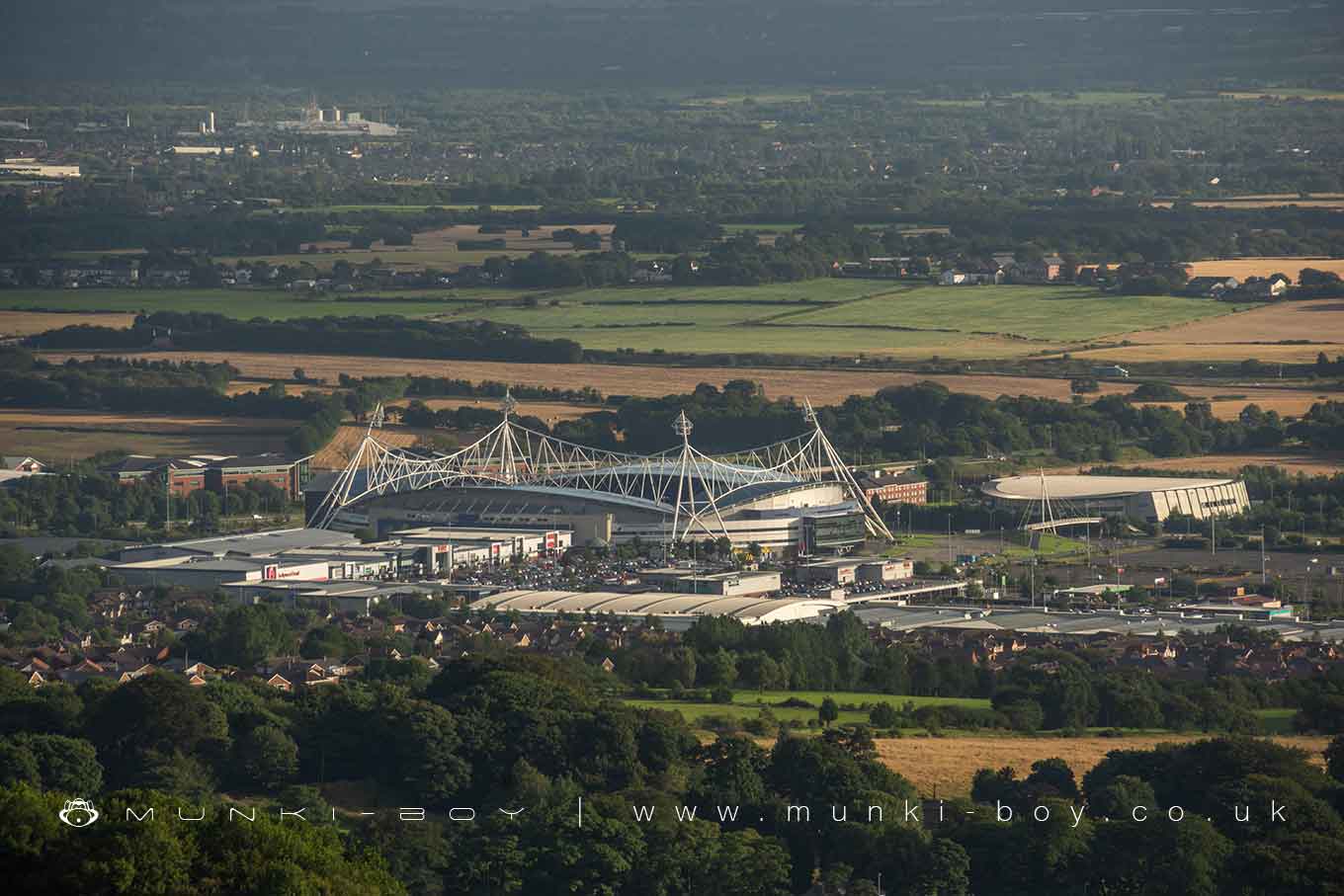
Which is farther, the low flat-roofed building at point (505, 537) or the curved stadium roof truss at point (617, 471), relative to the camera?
the curved stadium roof truss at point (617, 471)

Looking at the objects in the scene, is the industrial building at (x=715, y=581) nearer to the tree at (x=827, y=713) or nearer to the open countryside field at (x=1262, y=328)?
→ the tree at (x=827, y=713)

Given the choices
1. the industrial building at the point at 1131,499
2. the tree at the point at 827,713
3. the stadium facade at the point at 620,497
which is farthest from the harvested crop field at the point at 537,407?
the tree at the point at 827,713

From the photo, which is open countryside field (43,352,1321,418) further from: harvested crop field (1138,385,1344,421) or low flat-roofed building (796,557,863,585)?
low flat-roofed building (796,557,863,585)

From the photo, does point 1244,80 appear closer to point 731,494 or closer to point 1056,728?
point 731,494

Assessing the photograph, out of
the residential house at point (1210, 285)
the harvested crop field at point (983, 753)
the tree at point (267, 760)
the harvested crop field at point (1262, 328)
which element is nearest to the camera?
the tree at point (267, 760)

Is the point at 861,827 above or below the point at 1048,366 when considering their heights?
below

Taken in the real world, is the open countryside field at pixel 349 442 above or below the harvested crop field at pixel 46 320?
below

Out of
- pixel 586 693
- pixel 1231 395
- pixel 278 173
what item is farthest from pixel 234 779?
pixel 278 173
